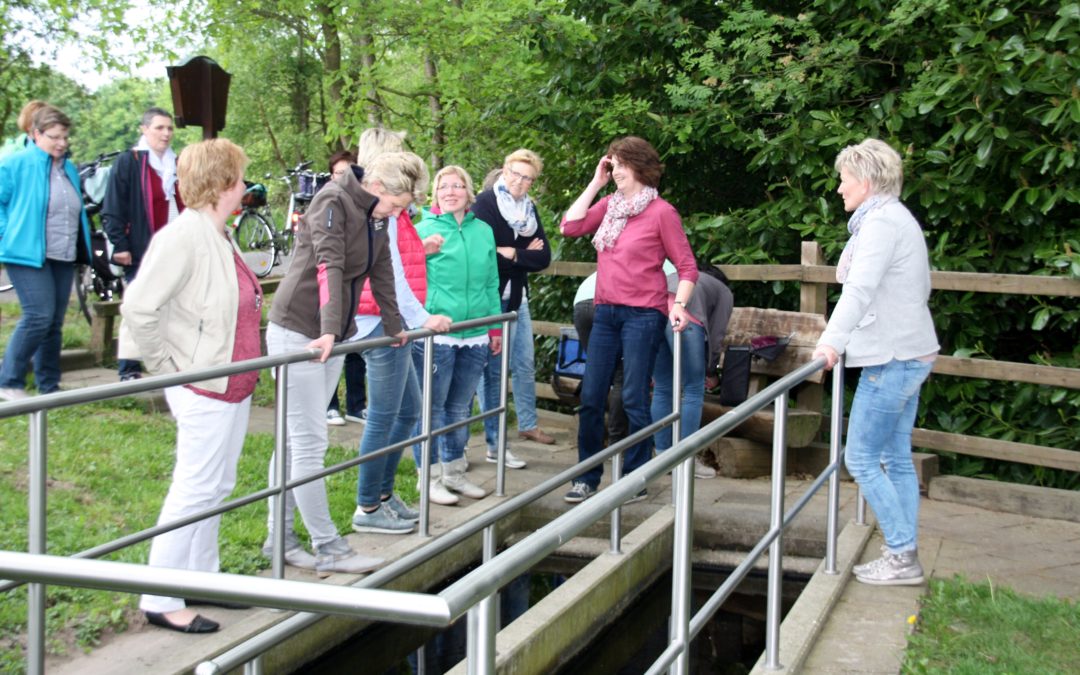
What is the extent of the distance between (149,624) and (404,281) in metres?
2.01

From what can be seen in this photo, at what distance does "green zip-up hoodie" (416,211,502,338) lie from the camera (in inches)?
238

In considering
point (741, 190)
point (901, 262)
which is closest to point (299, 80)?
point (741, 190)

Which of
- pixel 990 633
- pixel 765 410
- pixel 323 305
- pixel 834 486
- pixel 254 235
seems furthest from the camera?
pixel 254 235

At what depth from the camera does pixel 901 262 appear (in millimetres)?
4602

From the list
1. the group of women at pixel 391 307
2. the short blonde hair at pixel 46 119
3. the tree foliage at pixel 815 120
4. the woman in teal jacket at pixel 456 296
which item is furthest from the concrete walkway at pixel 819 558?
the short blonde hair at pixel 46 119

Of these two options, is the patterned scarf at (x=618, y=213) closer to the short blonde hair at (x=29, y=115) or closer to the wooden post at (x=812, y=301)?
the wooden post at (x=812, y=301)

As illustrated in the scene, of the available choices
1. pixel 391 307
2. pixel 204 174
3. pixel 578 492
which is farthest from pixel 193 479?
pixel 578 492

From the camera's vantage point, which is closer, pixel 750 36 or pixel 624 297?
pixel 624 297

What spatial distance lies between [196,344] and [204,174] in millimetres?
595

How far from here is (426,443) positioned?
541cm

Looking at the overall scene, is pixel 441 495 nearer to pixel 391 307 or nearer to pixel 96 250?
pixel 391 307

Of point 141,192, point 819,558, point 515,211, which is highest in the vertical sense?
point 141,192

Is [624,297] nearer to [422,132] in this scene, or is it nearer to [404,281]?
[404,281]

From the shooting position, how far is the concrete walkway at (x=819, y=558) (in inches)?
158
